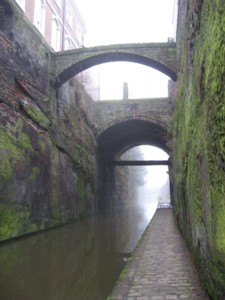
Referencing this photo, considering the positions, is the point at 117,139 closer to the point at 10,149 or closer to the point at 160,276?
the point at 10,149

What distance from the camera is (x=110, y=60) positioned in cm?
1395

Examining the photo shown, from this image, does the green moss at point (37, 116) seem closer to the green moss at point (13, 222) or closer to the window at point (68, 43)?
the green moss at point (13, 222)

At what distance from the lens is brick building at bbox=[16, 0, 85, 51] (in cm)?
2114

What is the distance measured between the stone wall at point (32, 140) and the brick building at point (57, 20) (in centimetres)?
917

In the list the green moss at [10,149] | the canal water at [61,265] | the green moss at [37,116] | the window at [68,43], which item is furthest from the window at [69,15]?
the canal water at [61,265]

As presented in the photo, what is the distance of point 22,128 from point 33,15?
47.3 feet

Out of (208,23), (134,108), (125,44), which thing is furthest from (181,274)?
(134,108)

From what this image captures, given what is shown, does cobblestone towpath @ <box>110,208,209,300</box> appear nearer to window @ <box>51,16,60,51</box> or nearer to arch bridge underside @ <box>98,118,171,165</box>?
arch bridge underside @ <box>98,118,171,165</box>

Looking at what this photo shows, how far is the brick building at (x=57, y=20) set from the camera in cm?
2114

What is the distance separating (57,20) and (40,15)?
3185 millimetres

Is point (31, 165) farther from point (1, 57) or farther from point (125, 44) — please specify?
point (125, 44)

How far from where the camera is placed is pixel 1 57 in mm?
9273

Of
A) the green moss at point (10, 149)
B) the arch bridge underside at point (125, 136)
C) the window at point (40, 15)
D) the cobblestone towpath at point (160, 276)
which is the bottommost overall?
the cobblestone towpath at point (160, 276)

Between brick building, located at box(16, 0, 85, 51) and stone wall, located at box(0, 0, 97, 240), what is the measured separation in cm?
917
